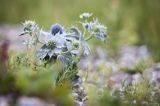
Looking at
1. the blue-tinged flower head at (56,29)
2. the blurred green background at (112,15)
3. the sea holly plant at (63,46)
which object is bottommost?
the sea holly plant at (63,46)

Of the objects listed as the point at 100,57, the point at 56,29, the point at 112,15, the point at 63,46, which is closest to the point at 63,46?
the point at 63,46

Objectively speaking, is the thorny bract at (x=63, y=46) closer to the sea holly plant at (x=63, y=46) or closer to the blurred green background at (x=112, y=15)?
the sea holly plant at (x=63, y=46)

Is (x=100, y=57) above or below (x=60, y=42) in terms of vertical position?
above

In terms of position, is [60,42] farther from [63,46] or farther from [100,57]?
[100,57]

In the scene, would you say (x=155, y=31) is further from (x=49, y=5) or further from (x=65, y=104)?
(x=65, y=104)

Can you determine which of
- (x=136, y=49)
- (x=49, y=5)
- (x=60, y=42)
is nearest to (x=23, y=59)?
(x=60, y=42)

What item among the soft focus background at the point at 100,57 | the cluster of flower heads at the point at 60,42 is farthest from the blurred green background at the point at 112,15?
the cluster of flower heads at the point at 60,42

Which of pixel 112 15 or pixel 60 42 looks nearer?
pixel 60 42

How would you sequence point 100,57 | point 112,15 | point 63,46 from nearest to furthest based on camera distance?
point 63,46, point 100,57, point 112,15
